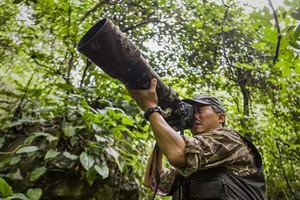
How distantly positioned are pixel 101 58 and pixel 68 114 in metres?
1.52

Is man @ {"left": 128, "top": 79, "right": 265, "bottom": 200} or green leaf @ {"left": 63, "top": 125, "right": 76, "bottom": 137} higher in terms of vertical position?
man @ {"left": 128, "top": 79, "right": 265, "bottom": 200}

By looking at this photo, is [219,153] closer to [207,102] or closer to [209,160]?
[209,160]

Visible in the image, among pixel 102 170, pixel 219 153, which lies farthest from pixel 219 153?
pixel 102 170

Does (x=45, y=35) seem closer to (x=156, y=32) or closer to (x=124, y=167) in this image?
(x=156, y=32)

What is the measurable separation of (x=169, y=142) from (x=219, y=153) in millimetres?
227

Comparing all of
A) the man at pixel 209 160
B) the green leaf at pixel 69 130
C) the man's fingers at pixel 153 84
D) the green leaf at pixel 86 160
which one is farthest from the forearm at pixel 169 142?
the green leaf at pixel 69 130

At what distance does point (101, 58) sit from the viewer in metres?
1.28

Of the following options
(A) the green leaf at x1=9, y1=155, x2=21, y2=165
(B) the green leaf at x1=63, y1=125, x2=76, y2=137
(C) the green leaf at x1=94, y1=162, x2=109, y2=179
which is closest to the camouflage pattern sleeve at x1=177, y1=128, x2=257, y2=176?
(C) the green leaf at x1=94, y1=162, x2=109, y2=179

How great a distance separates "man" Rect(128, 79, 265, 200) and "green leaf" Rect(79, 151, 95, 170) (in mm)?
1020

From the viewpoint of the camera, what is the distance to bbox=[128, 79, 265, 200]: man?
1.31 meters

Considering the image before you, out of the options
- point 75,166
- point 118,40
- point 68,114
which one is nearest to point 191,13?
point 68,114

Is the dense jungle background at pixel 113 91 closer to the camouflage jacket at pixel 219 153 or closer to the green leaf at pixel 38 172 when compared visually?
the green leaf at pixel 38 172

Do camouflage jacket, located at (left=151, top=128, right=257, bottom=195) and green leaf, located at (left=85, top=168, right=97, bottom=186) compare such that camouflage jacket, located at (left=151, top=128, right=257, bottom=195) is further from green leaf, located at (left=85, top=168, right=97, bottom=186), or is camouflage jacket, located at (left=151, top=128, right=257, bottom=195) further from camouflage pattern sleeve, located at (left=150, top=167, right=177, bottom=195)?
green leaf, located at (left=85, top=168, right=97, bottom=186)

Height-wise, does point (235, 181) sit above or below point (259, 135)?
above
